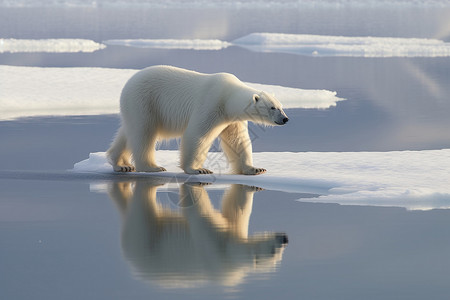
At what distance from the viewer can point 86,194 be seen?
661cm

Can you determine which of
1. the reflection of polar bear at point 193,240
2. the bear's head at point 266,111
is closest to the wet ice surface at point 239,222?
the reflection of polar bear at point 193,240

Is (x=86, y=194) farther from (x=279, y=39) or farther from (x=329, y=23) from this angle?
(x=329, y=23)

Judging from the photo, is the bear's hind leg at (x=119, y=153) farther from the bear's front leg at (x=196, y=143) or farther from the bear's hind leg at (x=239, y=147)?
the bear's hind leg at (x=239, y=147)

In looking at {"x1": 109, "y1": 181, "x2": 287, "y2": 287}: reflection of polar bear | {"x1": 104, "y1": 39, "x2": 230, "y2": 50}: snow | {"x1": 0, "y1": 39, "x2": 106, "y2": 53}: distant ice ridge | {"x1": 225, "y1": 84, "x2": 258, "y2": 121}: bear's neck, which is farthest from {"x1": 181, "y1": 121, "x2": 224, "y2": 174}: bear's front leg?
{"x1": 104, "y1": 39, "x2": 230, "y2": 50}: snow

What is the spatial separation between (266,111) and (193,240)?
1994 mm

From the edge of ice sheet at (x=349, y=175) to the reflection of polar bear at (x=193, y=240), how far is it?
487 mm

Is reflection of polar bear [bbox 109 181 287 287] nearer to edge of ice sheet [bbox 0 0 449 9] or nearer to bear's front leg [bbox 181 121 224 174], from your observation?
bear's front leg [bbox 181 121 224 174]

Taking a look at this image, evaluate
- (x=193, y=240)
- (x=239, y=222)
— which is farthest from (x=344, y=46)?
(x=193, y=240)

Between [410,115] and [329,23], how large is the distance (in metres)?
37.3

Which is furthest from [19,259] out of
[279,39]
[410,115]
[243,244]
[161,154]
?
[279,39]

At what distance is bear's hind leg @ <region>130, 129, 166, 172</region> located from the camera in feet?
23.8

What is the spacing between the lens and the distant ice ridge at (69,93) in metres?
12.9

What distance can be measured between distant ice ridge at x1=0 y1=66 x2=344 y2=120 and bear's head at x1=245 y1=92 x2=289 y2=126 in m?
5.80

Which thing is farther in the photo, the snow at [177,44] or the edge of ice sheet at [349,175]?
the snow at [177,44]
